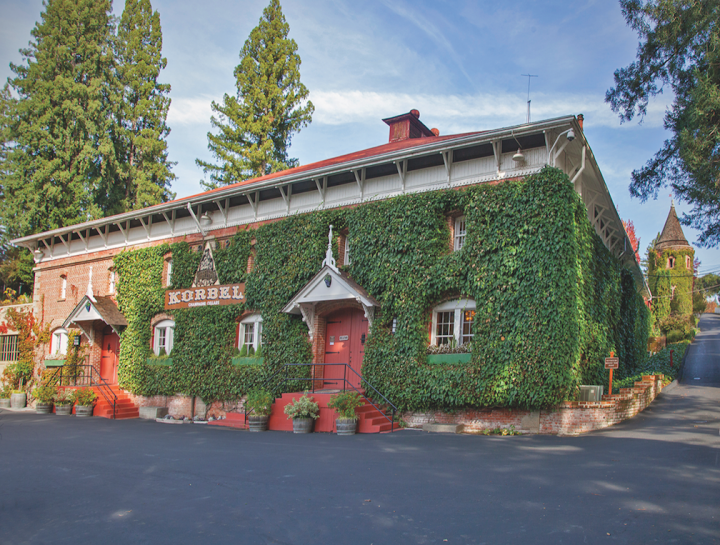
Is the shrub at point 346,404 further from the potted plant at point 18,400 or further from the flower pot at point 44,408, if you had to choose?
the potted plant at point 18,400

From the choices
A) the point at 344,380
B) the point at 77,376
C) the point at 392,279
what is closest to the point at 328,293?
the point at 392,279

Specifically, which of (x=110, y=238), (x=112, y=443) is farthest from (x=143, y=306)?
(x=112, y=443)

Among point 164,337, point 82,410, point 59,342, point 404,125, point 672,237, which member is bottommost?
point 82,410

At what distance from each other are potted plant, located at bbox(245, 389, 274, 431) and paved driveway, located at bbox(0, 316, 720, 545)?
1899 millimetres

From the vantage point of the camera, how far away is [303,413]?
13773mm

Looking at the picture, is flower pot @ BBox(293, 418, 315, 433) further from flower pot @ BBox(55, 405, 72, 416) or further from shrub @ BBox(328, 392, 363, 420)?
flower pot @ BBox(55, 405, 72, 416)

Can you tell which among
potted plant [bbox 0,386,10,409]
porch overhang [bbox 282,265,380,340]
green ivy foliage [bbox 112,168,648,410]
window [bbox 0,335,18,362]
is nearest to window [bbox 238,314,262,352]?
green ivy foliage [bbox 112,168,648,410]

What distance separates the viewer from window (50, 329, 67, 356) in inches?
972

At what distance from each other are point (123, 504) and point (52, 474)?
288cm

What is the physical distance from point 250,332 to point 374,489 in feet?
40.0

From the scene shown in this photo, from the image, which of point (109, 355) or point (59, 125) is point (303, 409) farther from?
point (59, 125)

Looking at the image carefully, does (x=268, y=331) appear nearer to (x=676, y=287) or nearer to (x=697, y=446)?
(x=697, y=446)

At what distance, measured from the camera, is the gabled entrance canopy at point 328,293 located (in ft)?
50.1

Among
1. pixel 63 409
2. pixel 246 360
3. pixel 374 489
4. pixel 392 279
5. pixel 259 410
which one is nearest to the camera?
pixel 374 489
